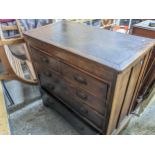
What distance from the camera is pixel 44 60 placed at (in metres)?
1.28

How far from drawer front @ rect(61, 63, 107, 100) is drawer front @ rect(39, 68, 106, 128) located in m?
0.07

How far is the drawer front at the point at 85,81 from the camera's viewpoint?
36.4 inches

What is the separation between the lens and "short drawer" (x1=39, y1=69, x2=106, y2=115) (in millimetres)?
1044

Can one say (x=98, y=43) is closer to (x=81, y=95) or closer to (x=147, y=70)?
(x=81, y=95)

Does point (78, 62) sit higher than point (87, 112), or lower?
higher

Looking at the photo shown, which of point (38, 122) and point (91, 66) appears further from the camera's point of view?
point (38, 122)

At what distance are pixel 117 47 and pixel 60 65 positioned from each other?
1.43 feet

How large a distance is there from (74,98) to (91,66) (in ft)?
1.47

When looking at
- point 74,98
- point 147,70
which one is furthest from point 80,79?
point 147,70

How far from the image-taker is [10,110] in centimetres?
179

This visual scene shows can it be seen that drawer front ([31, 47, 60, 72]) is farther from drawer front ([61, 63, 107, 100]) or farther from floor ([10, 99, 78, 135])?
floor ([10, 99, 78, 135])

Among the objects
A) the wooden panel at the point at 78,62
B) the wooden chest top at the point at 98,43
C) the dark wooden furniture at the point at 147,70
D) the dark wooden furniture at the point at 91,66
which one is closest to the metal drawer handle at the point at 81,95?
the dark wooden furniture at the point at 91,66
